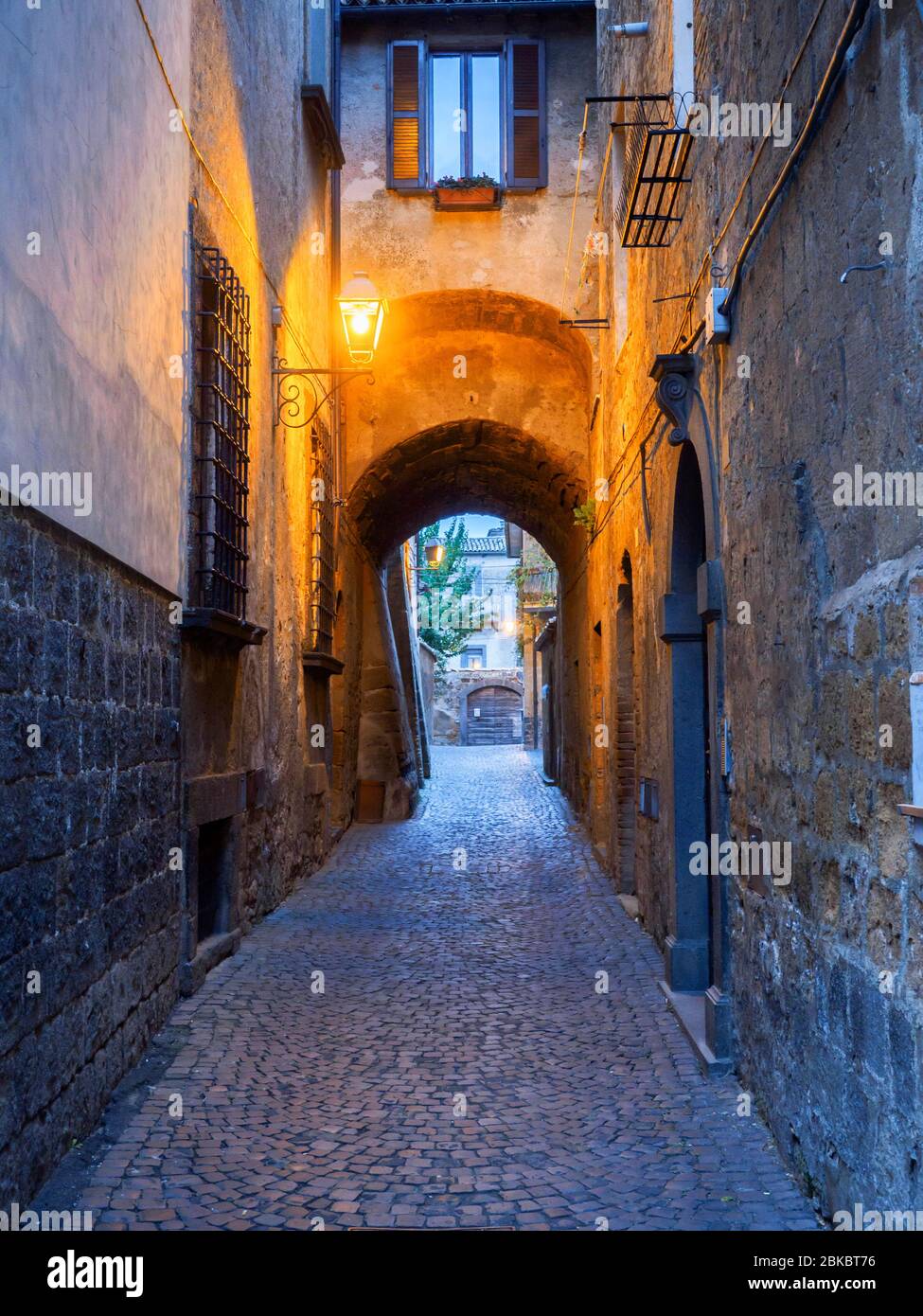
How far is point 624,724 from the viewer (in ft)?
32.6

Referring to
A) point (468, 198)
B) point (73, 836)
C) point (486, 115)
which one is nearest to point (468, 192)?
point (468, 198)

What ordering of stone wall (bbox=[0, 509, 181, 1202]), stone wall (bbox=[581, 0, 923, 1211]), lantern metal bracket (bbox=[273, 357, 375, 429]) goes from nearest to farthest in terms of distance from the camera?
stone wall (bbox=[581, 0, 923, 1211]) → stone wall (bbox=[0, 509, 181, 1202]) → lantern metal bracket (bbox=[273, 357, 375, 429])

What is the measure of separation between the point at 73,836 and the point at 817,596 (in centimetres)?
272

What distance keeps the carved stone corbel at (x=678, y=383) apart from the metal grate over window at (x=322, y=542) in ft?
19.2

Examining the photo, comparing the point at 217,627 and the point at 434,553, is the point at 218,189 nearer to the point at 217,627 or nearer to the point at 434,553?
the point at 217,627

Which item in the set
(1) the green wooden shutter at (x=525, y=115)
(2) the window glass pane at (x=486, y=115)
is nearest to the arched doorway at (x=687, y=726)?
(1) the green wooden shutter at (x=525, y=115)

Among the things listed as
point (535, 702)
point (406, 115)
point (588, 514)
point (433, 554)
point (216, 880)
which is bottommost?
point (216, 880)

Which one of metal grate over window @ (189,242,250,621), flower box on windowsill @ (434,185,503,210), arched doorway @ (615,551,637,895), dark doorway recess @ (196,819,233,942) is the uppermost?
flower box on windowsill @ (434,185,503,210)

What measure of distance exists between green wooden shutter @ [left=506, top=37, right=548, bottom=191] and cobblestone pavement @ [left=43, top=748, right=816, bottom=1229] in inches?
348

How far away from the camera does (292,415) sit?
32.3ft

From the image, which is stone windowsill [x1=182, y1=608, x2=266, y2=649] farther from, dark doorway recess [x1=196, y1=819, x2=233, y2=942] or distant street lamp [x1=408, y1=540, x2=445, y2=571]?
distant street lamp [x1=408, y1=540, x2=445, y2=571]

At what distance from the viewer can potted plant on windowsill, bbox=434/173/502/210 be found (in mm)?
12938

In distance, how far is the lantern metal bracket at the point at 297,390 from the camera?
29.7 feet

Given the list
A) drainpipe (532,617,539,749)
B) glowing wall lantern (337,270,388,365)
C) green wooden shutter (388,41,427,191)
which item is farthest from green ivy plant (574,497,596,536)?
drainpipe (532,617,539,749)
